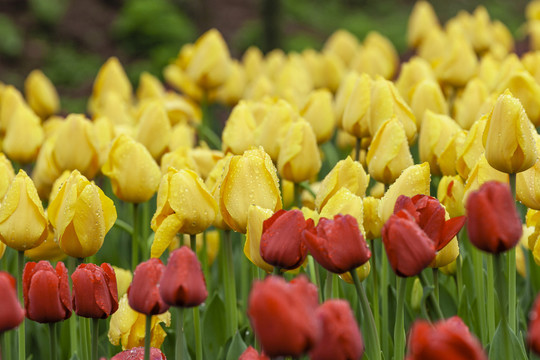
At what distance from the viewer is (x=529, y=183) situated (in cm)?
168

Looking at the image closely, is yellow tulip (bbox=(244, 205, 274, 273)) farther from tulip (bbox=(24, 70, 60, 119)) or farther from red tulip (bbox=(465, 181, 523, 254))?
tulip (bbox=(24, 70, 60, 119))

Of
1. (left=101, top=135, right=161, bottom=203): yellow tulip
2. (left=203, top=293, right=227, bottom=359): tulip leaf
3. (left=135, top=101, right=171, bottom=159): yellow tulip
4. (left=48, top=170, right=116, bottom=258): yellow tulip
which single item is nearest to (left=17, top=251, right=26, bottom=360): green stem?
(left=48, top=170, right=116, bottom=258): yellow tulip

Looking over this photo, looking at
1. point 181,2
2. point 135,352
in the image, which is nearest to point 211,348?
point 135,352

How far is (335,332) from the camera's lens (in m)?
1.05

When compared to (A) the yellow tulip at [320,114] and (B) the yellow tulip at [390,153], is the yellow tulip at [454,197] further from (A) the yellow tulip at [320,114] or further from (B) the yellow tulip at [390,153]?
(A) the yellow tulip at [320,114]

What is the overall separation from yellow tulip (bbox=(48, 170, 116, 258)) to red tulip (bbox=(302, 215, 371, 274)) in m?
0.61

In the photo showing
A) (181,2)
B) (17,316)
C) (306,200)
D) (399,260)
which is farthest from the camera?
(181,2)

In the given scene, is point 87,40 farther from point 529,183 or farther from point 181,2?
point 529,183

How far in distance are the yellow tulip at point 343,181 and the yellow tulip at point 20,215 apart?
0.62 metres

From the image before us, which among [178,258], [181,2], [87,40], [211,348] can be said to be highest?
[181,2]

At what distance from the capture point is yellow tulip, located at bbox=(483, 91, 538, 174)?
5.15 ft

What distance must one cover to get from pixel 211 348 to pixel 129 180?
0.50m

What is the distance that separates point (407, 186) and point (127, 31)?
962 centimetres

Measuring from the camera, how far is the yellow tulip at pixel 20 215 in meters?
1.76
